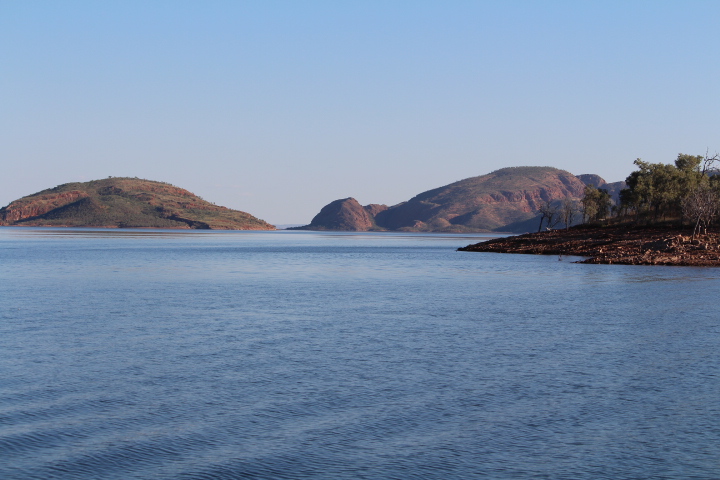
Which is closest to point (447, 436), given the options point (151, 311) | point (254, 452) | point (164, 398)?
point (254, 452)

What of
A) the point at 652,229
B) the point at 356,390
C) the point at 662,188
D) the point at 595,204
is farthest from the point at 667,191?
the point at 356,390

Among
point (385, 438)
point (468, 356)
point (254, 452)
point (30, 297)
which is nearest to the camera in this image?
point (254, 452)

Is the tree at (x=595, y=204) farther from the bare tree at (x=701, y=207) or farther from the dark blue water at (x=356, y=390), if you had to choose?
the dark blue water at (x=356, y=390)

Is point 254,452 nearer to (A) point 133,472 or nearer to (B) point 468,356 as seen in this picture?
(A) point 133,472

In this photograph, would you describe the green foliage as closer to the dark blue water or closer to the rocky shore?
the rocky shore

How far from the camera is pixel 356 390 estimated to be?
16.7m

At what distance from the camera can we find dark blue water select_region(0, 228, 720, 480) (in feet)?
39.4

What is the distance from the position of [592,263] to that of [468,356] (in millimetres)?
58632

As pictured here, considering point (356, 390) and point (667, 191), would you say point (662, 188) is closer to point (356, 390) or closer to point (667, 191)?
point (667, 191)

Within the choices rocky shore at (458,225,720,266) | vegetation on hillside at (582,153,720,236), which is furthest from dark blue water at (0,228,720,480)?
vegetation on hillside at (582,153,720,236)

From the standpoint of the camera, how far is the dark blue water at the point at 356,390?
12.0 m

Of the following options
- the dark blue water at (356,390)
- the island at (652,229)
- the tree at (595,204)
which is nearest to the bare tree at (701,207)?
the island at (652,229)

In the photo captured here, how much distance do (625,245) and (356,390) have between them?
247ft

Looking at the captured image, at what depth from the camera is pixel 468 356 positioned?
21172mm
